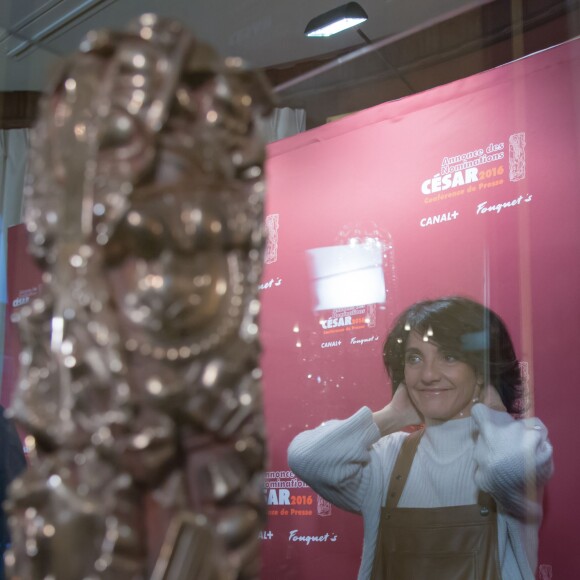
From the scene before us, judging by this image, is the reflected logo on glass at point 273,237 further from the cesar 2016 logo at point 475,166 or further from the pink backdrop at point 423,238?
the cesar 2016 logo at point 475,166

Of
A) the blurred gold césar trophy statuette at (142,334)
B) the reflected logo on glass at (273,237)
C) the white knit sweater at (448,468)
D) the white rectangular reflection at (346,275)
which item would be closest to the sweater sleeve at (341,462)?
the white knit sweater at (448,468)

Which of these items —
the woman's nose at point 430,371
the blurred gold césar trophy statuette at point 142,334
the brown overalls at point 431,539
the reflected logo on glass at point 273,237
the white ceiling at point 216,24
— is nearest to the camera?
the blurred gold césar trophy statuette at point 142,334

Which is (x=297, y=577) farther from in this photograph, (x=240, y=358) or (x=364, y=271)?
(x=240, y=358)

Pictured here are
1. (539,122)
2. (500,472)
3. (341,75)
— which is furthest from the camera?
(341,75)

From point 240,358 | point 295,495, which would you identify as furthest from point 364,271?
point 240,358

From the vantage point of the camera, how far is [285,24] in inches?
56.7

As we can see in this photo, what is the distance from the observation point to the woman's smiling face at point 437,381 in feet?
4.67

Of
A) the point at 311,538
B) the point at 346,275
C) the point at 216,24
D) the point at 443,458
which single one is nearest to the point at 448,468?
the point at 443,458

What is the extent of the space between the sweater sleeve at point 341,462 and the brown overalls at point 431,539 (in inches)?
2.2

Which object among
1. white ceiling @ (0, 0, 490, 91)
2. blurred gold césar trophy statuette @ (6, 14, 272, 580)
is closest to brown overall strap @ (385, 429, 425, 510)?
white ceiling @ (0, 0, 490, 91)

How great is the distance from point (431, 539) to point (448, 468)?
12 centimetres

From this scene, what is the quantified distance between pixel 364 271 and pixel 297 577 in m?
0.57

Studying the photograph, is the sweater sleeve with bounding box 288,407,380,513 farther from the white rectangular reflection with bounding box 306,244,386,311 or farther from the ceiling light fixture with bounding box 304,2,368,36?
the ceiling light fixture with bounding box 304,2,368,36

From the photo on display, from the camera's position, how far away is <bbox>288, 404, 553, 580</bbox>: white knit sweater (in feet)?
4.46
